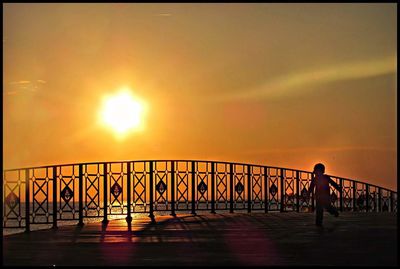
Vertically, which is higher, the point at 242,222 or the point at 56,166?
the point at 56,166

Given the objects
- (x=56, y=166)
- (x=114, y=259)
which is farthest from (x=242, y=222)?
(x=114, y=259)

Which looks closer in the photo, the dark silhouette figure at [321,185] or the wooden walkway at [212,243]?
the wooden walkway at [212,243]

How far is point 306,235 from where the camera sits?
A: 44.5 ft

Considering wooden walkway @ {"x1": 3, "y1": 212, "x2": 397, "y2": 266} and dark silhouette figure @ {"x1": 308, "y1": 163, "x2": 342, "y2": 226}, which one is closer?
wooden walkway @ {"x1": 3, "y1": 212, "x2": 397, "y2": 266}

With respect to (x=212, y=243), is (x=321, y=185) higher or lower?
higher

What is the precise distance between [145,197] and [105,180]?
5.33ft

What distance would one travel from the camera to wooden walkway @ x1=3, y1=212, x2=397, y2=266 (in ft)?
33.4

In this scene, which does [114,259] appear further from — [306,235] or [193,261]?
[306,235]

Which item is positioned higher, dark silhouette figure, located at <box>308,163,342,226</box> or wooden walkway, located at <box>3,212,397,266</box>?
dark silhouette figure, located at <box>308,163,342,226</box>

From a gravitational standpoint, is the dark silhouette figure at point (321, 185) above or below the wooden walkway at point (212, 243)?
above

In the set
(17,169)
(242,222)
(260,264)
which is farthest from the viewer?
(242,222)

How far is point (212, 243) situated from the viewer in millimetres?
12305

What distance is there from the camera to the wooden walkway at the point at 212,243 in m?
10.2

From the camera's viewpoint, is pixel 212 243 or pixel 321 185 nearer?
pixel 212 243
